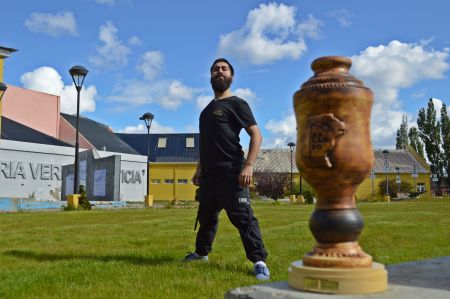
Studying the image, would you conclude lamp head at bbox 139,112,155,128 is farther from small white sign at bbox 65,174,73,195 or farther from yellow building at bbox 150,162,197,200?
yellow building at bbox 150,162,197,200

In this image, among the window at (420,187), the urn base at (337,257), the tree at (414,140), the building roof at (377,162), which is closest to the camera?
the urn base at (337,257)

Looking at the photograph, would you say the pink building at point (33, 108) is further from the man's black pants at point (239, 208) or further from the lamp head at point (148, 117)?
the man's black pants at point (239, 208)

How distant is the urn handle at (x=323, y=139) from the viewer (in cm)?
243

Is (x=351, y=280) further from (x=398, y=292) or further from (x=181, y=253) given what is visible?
(x=181, y=253)

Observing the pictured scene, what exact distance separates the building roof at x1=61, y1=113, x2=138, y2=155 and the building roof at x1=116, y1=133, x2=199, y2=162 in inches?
192

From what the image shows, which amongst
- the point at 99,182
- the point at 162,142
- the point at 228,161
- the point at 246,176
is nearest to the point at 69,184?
the point at 99,182

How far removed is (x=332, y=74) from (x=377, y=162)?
62993 millimetres

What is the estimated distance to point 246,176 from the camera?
421cm

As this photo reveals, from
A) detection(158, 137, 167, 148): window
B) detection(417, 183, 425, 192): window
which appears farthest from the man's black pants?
detection(417, 183, 425, 192): window

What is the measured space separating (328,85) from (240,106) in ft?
6.87

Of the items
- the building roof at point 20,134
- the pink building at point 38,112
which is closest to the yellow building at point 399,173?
the pink building at point 38,112

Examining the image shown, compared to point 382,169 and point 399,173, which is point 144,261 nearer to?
point 399,173

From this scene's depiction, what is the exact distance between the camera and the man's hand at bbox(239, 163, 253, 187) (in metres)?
4.22

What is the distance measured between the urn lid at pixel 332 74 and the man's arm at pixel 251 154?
5.49 ft
